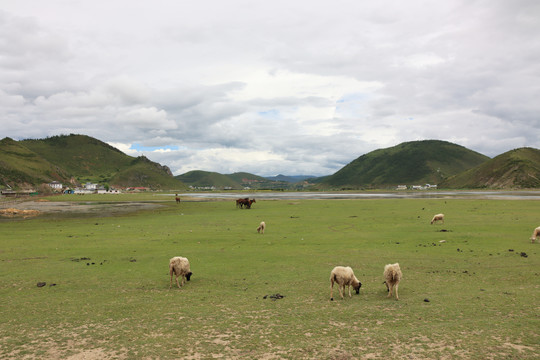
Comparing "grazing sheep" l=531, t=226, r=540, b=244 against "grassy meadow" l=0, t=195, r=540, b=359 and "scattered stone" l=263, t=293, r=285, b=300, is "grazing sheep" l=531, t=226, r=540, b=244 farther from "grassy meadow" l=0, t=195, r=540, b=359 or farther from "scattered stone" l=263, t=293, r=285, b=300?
"scattered stone" l=263, t=293, r=285, b=300

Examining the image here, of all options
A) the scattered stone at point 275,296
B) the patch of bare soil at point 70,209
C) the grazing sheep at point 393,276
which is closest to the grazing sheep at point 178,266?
the scattered stone at point 275,296

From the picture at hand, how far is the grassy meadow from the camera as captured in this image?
8.95 metres

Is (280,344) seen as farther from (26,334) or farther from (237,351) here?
(26,334)

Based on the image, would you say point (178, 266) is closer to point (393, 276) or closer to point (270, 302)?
point (270, 302)

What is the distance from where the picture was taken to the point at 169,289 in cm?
1493

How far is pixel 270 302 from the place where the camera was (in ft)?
42.0

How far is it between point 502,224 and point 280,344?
3431cm

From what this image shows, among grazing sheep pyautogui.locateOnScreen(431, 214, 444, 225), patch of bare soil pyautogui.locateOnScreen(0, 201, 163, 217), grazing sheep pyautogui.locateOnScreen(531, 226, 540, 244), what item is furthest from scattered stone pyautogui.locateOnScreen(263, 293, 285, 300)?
patch of bare soil pyautogui.locateOnScreen(0, 201, 163, 217)

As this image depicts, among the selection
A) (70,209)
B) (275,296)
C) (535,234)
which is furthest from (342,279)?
(70,209)

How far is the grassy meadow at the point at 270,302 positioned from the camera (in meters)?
8.95

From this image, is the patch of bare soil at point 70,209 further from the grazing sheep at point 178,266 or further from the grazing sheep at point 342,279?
the grazing sheep at point 342,279

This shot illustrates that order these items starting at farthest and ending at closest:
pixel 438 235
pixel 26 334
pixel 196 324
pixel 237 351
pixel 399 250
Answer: pixel 438 235 < pixel 399 250 < pixel 196 324 < pixel 26 334 < pixel 237 351

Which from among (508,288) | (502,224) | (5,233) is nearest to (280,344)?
(508,288)

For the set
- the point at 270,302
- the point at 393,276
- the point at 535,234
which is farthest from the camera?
the point at 535,234
